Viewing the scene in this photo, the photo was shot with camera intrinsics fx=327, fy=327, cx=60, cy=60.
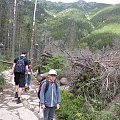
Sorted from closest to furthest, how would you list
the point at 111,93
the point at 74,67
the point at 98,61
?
the point at 111,93
the point at 98,61
the point at 74,67

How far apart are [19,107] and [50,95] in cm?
290

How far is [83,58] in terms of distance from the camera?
1113cm

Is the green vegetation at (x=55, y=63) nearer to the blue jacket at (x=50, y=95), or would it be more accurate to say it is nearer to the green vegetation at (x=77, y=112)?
the green vegetation at (x=77, y=112)

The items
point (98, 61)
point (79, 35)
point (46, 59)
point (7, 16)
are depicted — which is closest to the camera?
point (98, 61)

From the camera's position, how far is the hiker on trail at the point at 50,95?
24.0ft

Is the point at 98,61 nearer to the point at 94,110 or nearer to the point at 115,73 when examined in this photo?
the point at 115,73

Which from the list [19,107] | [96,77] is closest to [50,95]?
[19,107]

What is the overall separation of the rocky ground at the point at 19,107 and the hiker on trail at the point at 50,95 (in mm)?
1501

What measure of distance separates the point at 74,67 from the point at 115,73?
6.80ft

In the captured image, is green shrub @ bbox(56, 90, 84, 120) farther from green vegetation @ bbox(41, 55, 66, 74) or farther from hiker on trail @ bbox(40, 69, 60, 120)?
green vegetation @ bbox(41, 55, 66, 74)

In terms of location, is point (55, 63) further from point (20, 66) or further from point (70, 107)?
point (70, 107)

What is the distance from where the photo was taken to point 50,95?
743 centimetres

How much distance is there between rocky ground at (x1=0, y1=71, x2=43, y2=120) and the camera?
9.02 m

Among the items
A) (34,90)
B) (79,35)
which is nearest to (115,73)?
(34,90)
